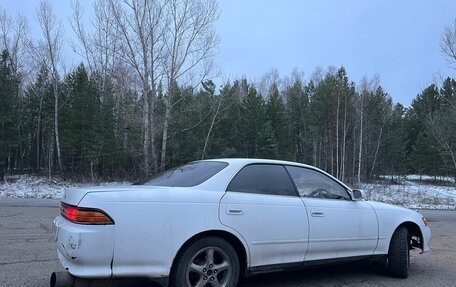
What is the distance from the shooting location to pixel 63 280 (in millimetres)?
4434

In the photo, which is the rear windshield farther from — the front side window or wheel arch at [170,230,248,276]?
the front side window

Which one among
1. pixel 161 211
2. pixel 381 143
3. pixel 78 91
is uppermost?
pixel 78 91

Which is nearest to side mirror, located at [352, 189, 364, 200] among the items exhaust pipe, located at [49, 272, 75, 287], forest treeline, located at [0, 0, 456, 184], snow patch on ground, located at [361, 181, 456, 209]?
exhaust pipe, located at [49, 272, 75, 287]

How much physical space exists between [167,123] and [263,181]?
27.2m

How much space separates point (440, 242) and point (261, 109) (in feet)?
120

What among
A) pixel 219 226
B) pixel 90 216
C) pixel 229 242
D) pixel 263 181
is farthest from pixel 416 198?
pixel 90 216

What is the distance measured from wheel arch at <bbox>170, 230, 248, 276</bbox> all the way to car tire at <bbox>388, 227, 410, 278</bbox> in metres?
2.45

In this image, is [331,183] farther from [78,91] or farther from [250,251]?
[78,91]

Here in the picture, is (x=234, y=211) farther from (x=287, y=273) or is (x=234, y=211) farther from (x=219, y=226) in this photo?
(x=287, y=273)

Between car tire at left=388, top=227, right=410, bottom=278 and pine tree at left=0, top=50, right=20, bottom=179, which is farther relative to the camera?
pine tree at left=0, top=50, right=20, bottom=179

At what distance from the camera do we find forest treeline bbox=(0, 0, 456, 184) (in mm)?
→ 33531

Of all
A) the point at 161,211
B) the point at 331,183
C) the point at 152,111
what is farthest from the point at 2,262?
the point at 152,111

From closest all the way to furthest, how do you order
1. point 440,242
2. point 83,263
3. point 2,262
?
1. point 83,263
2. point 2,262
3. point 440,242

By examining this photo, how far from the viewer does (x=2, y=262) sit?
6.30 m
